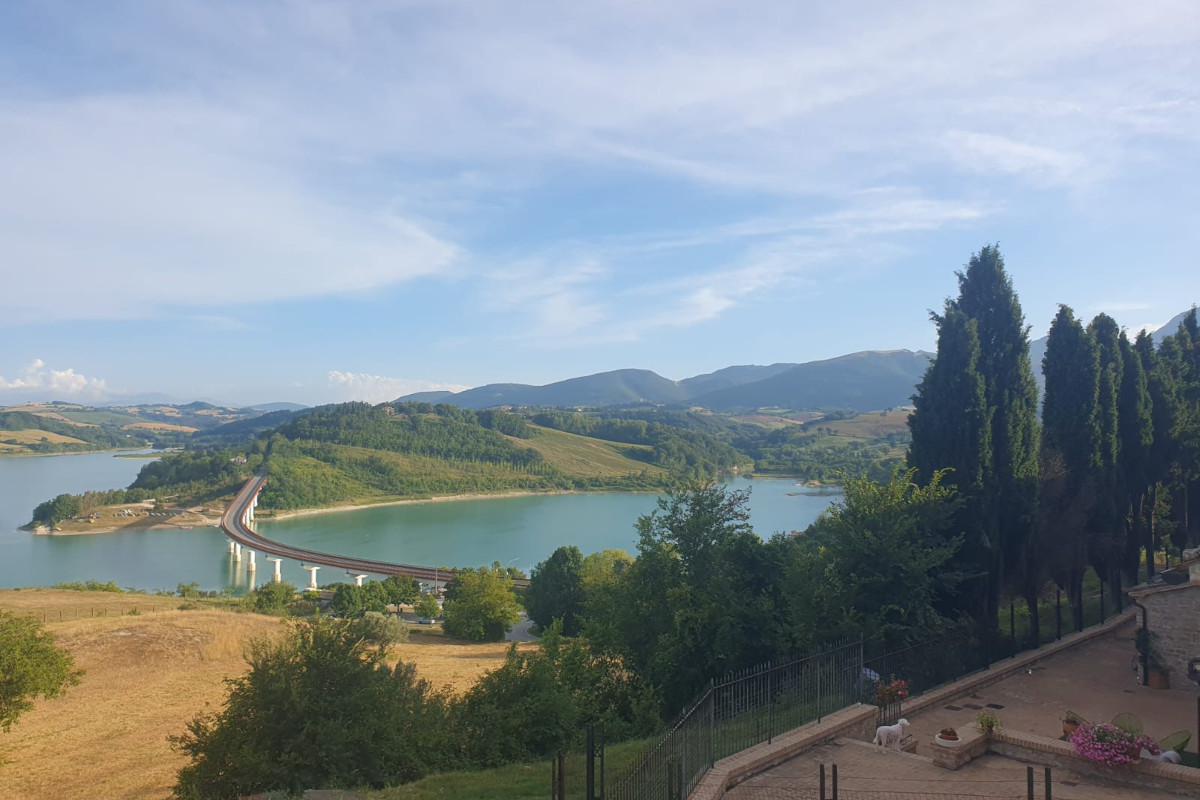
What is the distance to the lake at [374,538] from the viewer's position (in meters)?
62.6

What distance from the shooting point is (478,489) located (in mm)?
118062

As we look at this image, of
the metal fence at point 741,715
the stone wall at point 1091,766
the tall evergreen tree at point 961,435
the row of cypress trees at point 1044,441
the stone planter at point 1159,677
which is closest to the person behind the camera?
the metal fence at point 741,715

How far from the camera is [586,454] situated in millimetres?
149250

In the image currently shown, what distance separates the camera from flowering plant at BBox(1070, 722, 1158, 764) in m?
7.70

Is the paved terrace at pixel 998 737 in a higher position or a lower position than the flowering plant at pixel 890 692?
lower

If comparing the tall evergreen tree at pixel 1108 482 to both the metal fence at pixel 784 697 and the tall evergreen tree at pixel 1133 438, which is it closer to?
the tall evergreen tree at pixel 1133 438

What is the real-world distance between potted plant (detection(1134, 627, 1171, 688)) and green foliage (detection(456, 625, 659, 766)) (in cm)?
823

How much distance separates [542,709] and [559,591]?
2743 cm

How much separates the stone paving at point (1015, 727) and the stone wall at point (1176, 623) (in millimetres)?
301

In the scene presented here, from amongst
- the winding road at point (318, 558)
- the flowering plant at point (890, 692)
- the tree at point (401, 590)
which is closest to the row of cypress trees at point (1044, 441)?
the flowering plant at point (890, 692)

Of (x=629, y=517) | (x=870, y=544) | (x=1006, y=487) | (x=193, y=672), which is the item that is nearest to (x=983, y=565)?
(x=1006, y=487)

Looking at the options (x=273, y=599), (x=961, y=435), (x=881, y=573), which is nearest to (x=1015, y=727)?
(x=881, y=573)

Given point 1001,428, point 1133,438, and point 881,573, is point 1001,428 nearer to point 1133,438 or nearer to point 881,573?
point 881,573

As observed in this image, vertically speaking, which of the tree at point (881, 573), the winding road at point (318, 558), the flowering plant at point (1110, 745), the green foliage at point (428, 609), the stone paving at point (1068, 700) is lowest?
the green foliage at point (428, 609)
